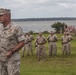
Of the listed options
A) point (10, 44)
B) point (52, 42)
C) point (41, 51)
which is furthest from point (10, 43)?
point (52, 42)

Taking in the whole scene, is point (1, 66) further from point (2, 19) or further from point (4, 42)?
point (2, 19)

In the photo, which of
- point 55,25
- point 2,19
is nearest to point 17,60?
point 2,19

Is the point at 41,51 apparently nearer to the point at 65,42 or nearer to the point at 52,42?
the point at 52,42

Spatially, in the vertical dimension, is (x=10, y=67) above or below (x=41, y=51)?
above

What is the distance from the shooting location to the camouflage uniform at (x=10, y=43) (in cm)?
739

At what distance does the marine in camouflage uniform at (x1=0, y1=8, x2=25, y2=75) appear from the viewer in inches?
290

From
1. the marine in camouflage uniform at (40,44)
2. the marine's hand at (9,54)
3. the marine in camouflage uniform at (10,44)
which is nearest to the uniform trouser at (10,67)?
the marine in camouflage uniform at (10,44)

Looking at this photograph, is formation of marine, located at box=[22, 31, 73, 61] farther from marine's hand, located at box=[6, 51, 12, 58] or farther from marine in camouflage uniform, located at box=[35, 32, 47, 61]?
marine's hand, located at box=[6, 51, 12, 58]

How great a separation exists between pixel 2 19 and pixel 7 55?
73 cm

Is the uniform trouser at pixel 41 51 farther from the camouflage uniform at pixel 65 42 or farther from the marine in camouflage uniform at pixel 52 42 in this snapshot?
the camouflage uniform at pixel 65 42

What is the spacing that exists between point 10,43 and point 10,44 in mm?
21

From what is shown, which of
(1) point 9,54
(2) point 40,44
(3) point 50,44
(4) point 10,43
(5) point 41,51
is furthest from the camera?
(3) point 50,44

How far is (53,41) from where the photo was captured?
24234 mm

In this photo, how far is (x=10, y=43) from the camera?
292 inches
